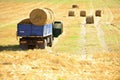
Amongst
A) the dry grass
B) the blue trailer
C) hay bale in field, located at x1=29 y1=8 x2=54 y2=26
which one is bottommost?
the dry grass

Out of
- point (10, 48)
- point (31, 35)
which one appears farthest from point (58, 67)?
point (10, 48)

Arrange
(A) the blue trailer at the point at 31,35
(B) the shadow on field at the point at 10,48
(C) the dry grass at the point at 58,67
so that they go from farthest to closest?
(A) the blue trailer at the point at 31,35
(B) the shadow on field at the point at 10,48
(C) the dry grass at the point at 58,67

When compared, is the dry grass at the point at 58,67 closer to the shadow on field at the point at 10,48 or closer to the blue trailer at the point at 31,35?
the shadow on field at the point at 10,48

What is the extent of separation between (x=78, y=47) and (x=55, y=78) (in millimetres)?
12759

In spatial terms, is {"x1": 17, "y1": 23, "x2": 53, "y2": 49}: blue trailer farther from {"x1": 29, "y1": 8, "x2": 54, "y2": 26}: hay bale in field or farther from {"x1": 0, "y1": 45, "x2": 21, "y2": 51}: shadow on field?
{"x1": 0, "y1": 45, "x2": 21, "y2": 51}: shadow on field

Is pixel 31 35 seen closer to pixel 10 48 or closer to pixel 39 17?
pixel 39 17

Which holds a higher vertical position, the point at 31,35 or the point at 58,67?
the point at 31,35

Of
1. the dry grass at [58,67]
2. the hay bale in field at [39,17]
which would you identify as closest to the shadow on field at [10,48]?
the hay bale in field at [39,17]

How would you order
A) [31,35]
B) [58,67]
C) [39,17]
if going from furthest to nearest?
[39,17] < [31,35] < [58,67]

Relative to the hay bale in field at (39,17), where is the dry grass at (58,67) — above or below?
below

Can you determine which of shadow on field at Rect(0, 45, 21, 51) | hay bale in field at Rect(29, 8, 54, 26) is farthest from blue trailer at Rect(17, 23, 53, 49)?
shadow on field at Rect(0, 45, 21, 51)

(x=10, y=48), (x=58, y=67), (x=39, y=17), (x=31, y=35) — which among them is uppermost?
(x=39, y=17)

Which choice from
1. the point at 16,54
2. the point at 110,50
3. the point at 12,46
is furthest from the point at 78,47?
the point at 16,54

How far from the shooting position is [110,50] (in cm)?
2866
